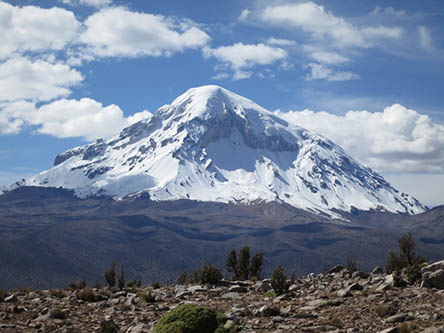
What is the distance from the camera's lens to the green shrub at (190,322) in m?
14.2

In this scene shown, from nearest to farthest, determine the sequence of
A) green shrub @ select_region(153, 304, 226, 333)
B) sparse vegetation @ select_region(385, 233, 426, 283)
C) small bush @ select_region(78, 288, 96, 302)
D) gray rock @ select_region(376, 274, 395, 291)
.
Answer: green shrub @ select_region(153, 304, 226, 333), gray rock @ select_region(376, 274, 395, 291), sparse vegetation @ select_region(385, 233, 426, 283), small bush @ select_region(78, 288, 96, 302)

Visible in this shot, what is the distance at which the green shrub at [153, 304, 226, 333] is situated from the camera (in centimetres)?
1424

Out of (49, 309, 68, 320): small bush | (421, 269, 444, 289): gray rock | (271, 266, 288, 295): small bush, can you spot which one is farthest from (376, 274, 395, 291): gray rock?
(49, 309, 68, 320): small bush

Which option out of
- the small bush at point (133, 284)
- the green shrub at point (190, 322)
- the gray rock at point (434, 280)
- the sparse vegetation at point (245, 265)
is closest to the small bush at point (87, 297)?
the small bush at point (133, 284)

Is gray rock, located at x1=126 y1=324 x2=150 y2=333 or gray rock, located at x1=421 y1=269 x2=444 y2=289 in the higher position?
gray rock, located at x1=421 y1=269 x2=444 y2=289

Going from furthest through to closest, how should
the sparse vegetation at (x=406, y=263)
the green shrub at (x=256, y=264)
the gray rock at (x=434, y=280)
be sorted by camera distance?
the green shrub at (x=256, y=264) → the sparse vegetation at (x=406, y=263) → the gray rock at (x=434, y=280)

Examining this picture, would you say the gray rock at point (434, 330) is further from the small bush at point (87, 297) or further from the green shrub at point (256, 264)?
the green shrub at point (256, 264)

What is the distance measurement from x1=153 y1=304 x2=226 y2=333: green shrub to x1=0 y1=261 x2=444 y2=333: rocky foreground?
587 mm

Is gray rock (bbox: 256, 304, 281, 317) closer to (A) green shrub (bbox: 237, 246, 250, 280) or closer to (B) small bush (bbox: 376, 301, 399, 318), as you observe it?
(B) small bush (bbox: 376, 301, 399, 318)

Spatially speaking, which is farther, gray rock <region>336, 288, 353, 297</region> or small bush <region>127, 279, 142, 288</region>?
small bush <region>127, 279, 142, 288</region>

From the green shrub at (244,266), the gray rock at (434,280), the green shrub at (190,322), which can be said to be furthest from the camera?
the green shrub at (244,266)

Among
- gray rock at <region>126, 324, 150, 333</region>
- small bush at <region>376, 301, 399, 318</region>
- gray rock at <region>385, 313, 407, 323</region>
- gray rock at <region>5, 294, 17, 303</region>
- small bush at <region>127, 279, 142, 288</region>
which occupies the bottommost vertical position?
small bush at <region>127, 279, 142, 288</region>

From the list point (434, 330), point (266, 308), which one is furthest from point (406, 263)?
point (434, 330)

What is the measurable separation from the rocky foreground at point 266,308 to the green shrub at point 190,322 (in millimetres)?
587
